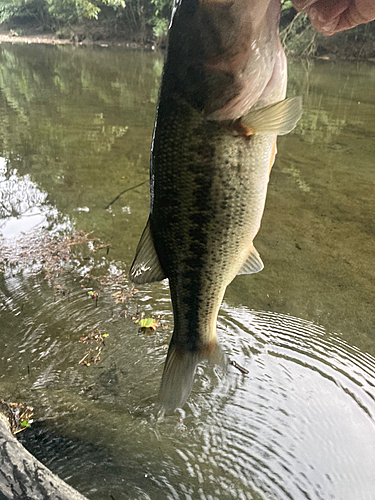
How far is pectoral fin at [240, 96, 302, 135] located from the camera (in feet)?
4.13

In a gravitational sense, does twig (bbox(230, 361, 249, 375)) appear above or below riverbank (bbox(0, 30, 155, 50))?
below

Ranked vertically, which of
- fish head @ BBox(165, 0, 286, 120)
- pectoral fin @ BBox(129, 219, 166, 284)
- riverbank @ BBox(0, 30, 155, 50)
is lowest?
pectoral fin @ BBox(129, 219, 166, 284)

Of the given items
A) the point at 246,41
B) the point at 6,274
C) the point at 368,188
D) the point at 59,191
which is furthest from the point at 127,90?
Result: the point at 246,41

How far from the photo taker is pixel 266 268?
4.22 meters

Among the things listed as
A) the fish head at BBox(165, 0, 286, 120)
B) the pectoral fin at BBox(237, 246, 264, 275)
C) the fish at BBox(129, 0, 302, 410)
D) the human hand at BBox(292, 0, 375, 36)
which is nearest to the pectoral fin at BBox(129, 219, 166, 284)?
the fish at BBox(129, 0, 302, 410)

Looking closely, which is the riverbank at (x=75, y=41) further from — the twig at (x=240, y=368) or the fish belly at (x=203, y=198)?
the fish belly at (x=203, y=198)

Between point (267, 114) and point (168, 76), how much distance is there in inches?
14.4

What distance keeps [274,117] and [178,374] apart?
1182mm

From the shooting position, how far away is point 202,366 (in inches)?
117

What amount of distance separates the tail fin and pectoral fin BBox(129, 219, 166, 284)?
1.23ft

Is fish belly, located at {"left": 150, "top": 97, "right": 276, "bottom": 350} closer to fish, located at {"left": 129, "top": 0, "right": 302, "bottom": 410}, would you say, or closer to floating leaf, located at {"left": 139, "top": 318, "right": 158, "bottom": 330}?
fish, located at {"left": 129, "top": 0, "right": 302, "bottom": 410}

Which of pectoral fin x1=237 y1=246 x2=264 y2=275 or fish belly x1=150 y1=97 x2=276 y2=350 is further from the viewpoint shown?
pectoral fin x1=237 y1=246 x2=264 y2=275

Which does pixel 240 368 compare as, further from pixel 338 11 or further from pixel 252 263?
pixel 338 11

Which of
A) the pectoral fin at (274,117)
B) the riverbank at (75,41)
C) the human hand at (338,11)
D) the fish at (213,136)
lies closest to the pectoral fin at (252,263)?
the fish at (213,136)
